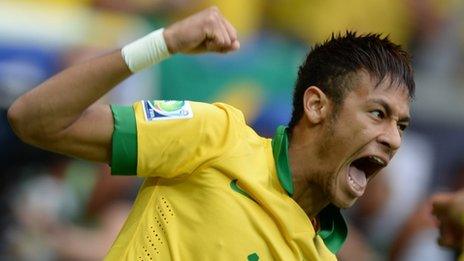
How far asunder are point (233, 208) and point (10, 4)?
2.39m

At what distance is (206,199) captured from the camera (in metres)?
3.03

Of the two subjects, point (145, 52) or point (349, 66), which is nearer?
point (145, 52)

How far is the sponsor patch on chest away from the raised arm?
0.37ft

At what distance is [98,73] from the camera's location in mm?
2805

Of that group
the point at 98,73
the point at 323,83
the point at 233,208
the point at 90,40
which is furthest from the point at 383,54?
the point at 90,40

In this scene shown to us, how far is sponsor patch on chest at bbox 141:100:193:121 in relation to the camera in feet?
9.72

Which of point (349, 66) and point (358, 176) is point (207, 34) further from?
point (358, 176)

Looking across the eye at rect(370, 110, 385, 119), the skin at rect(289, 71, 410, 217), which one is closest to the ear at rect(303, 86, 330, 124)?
the skin at rect(289, 71, 410, 217)

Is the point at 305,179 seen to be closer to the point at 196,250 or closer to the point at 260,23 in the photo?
the point at 196,250

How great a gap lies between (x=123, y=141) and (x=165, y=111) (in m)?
0.14

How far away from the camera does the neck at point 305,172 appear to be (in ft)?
10.6

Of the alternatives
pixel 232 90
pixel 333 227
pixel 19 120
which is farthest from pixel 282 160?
pixel 232 90

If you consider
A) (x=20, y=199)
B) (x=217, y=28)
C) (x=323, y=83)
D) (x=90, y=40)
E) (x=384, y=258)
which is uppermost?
(x=217, y=28)

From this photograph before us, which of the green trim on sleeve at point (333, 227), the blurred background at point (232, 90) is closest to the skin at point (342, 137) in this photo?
the green trim on sleeve at point (333, 227)
